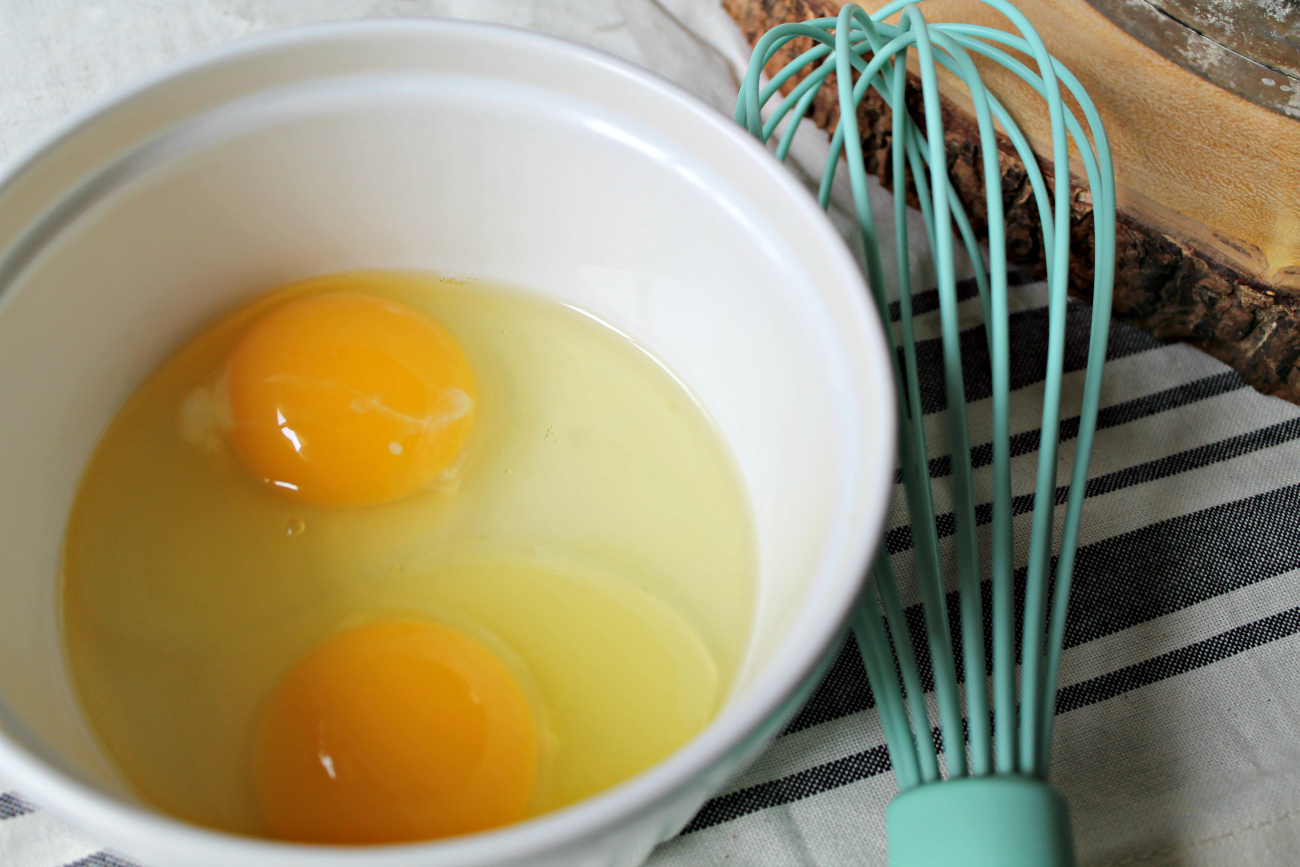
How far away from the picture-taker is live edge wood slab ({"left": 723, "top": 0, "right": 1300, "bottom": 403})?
2.08 feet

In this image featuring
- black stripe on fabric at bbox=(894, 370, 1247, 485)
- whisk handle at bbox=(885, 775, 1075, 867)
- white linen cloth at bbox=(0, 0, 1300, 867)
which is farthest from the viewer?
black stripe on fabric at bbox=(894, 370, 1247, 485)

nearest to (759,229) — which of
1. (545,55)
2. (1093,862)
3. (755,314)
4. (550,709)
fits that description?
(755,314)

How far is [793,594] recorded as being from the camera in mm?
450

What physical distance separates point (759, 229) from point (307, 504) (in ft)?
1.09

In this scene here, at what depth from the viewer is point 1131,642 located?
632 mm

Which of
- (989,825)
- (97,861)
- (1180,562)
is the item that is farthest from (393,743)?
(1180,562)

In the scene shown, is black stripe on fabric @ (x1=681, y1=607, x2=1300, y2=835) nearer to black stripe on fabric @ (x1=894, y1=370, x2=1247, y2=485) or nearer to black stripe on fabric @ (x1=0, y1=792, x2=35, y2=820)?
black stripe on fabric @ (x1=894, y1=370, x2=1247, y2=485)

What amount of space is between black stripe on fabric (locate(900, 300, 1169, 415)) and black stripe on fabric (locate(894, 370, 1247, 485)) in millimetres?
39

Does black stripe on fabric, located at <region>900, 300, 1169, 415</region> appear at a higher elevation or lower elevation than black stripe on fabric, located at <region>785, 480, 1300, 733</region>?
higher

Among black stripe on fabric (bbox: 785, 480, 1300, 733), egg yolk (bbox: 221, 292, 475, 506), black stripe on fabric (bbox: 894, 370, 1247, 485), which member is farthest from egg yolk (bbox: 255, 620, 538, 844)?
black stripe on fabric (bbox: 894, 370, 1247, 485)

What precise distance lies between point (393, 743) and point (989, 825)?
0.99 ft

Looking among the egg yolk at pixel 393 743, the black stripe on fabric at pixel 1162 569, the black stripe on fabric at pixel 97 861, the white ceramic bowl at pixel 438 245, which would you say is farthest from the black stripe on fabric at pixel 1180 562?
the black stripe on fabric at pixel 97 861

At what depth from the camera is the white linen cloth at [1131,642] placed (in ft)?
1.88

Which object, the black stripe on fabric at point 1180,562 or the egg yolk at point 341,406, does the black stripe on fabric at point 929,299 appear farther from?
the egg yolk at point 341,406
